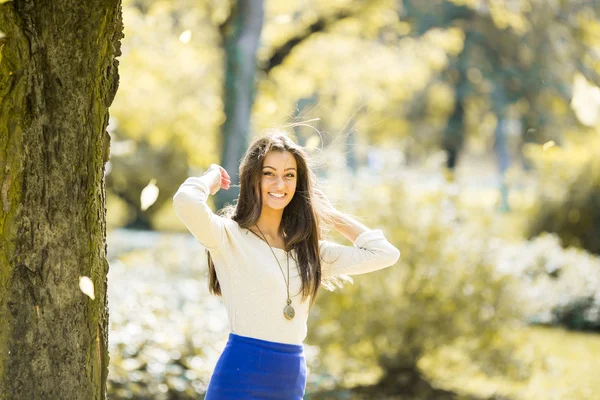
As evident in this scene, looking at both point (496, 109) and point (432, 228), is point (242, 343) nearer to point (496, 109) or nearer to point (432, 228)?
point (432, 228)

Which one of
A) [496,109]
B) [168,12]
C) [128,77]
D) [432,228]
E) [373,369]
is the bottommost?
[373,369]

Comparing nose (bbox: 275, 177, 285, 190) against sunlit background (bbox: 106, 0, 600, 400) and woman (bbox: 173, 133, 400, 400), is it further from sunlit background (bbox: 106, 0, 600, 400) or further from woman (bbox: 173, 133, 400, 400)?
sunlit background (bbox: 106, 0, 600, 400)

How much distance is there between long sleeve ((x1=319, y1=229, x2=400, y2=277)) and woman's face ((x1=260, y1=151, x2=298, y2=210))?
0.27 meters

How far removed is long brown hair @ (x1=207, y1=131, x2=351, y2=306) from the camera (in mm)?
2910

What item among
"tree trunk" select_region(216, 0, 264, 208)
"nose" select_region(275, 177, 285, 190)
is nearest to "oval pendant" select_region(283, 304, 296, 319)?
"nose" select_region(275, 177, 285, 190)

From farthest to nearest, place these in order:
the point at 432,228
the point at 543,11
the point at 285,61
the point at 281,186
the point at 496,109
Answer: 1. the point at 496,109
2. the point at 285,61
3. the point at 543,11
4. the point at 432,228
5. the point at 281,186

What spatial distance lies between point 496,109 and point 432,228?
21488 millimetres

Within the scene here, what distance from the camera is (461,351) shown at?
22.0 feet

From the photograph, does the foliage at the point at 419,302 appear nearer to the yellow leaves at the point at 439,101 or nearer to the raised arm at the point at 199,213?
the raised arm at the point at 199,213

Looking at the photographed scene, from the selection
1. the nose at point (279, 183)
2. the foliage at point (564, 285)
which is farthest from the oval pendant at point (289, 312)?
the foliage at point (564, 285)

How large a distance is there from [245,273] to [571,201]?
1086 cm

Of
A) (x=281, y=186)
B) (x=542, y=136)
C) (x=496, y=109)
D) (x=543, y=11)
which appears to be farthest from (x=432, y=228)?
(x=496, y=109)

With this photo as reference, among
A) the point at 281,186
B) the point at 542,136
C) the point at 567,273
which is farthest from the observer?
the point at 542,136

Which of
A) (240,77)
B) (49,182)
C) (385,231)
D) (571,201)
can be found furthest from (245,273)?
(571,201)
